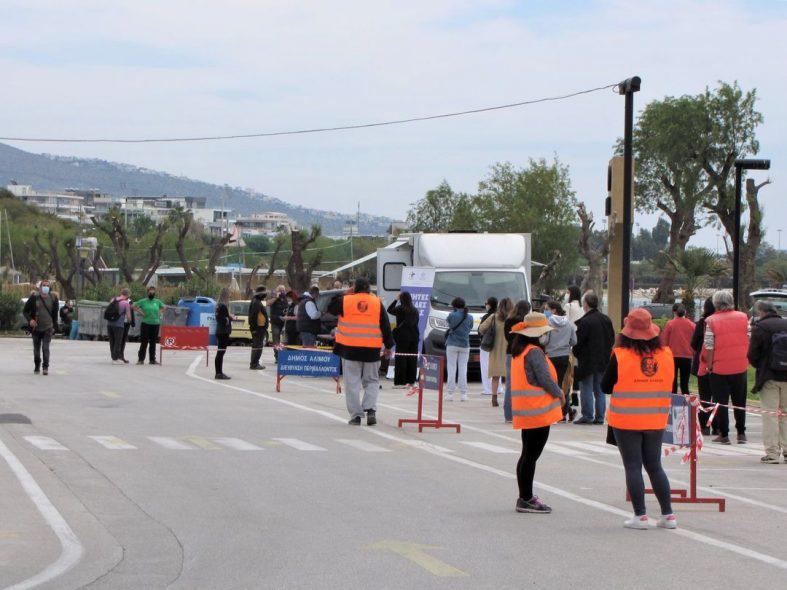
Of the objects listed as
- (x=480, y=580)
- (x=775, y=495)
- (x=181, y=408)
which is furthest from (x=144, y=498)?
(x=181, y=408)

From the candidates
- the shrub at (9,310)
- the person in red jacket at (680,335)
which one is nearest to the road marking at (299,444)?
the person in red jacket at (680,335)

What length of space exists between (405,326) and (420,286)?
2574 millimetres

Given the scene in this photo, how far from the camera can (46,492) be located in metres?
11.7

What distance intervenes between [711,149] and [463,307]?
4402cm

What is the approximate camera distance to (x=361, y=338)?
692 inches

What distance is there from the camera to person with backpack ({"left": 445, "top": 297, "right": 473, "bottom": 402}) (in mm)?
22500

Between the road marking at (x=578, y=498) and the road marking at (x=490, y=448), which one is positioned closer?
the road marking at (x=578, y=498)

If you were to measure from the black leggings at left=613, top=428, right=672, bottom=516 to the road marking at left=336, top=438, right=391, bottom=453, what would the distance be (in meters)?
5.23

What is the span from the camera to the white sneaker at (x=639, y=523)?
10336 millimetres

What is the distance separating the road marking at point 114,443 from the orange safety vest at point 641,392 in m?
6.53

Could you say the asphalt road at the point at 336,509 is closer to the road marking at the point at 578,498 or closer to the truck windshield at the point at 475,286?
the road marking at the point at 578,498

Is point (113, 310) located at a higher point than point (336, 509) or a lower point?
higher

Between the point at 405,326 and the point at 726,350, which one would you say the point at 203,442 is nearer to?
the point at 726,350

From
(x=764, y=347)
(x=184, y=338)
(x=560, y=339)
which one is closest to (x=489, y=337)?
(x=560, y=339)
